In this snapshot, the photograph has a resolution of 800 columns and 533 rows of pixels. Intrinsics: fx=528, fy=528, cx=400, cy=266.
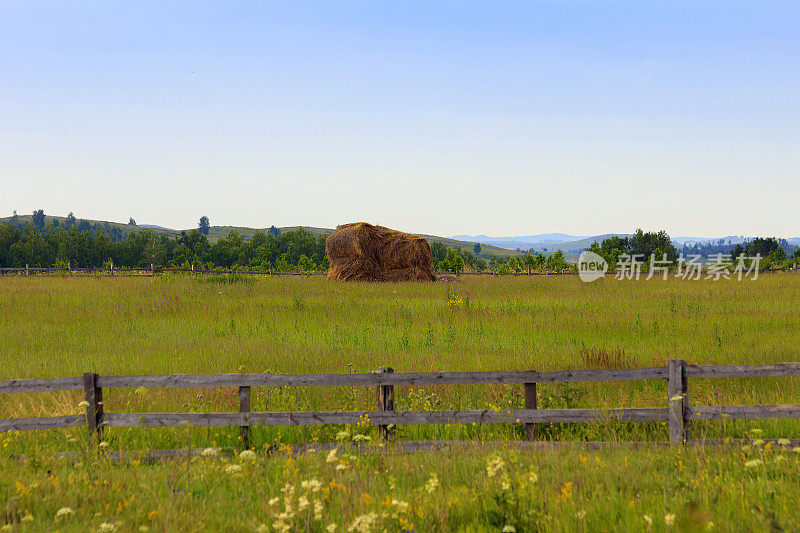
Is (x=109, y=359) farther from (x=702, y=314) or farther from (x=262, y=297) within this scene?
(x=702, y=314)

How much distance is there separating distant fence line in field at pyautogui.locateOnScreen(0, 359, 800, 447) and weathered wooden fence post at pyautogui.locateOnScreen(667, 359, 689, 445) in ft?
0.03

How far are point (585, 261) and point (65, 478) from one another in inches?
2063

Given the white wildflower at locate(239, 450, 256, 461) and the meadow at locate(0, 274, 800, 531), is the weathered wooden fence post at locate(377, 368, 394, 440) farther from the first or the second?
the white wildflower at locate(239, 450, 256, 461)

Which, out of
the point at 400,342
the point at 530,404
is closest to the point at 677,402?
the point at 530,404

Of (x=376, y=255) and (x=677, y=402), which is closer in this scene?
(x=677, y=402)

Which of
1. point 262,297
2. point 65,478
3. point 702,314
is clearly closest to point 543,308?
point 702,314

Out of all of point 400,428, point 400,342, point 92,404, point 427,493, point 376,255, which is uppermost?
Answer: point 376,255

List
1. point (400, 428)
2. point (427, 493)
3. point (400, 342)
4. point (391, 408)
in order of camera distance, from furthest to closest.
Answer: point (400, 342), point (400, 428), point (391, 408), point (427, 493)

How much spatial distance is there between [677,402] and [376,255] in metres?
26.0

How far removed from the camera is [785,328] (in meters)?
13.1

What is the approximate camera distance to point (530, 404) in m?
6.47

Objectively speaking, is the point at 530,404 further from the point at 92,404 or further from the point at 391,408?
the point at 92,404

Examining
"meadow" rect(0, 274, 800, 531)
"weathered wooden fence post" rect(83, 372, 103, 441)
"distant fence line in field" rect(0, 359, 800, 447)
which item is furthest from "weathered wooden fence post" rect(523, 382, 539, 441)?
"weathered wooden fence post" rect(83, 372, 103, 441)

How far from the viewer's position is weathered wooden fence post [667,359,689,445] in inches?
241
